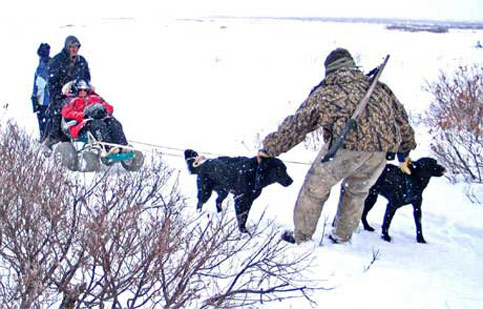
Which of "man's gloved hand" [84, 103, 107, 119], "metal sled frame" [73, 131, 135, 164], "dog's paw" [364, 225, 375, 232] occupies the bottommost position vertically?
"dog's paw" [364, 225, 375, 232]

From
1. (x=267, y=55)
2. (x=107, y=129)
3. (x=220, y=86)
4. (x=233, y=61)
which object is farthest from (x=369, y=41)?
(x=107, y=129)

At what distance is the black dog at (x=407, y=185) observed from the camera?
463 centimetres

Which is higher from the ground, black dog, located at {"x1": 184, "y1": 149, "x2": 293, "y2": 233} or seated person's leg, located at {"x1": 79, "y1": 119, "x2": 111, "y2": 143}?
seated person's leg, located at {"x1": 79, "y1": 119, "x2": 111, "y2": 143}

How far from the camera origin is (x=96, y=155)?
227 inches

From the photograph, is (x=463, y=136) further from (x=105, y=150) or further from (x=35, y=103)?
(x=35, y=103)

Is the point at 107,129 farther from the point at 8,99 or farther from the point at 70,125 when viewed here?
the point at 8,99

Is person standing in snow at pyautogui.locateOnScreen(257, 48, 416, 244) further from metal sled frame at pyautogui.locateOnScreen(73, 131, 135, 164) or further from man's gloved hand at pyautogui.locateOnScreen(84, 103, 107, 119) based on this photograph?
man's gloved hand at pyautogui.locateOnScreen(84, 103, 107, 119)

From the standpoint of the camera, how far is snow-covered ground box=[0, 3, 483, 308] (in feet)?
12.1

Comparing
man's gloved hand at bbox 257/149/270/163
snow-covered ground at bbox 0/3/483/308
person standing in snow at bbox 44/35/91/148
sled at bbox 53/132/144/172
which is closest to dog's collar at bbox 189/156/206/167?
snow-covered ground at bbox 0/3/483/308

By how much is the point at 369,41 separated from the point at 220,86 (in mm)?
11798

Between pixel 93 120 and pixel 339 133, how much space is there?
3.09 m

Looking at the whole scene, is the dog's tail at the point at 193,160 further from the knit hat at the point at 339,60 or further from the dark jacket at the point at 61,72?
the dark jacket at the point at 61,72

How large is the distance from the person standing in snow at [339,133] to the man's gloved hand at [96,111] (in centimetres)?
235

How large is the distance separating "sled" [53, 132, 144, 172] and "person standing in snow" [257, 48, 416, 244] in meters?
2.01
